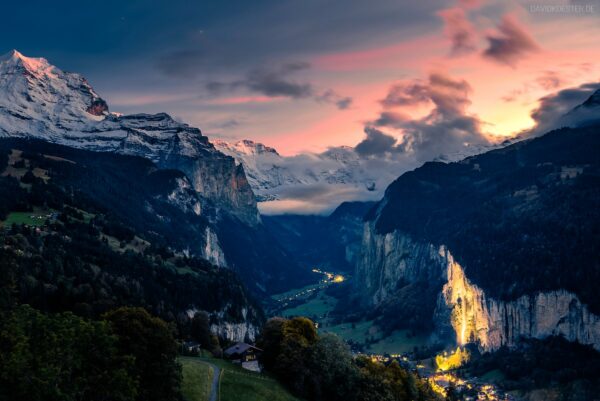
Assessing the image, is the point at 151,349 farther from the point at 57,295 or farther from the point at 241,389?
the point at 57,295

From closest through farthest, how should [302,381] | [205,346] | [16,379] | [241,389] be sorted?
[16,379]
[241,389]
[302,381]
[205,346]

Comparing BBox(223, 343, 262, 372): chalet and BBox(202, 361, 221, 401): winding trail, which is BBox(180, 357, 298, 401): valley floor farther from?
BBox(223, 343, 262, 372): chalet

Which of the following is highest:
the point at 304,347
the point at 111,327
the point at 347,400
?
the point at 111,327

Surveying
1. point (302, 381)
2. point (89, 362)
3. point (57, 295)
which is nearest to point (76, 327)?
point (89, 362)

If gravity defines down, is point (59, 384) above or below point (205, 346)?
above

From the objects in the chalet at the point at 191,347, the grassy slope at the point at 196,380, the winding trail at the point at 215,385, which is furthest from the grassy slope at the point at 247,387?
the chalet at the point at 191,347

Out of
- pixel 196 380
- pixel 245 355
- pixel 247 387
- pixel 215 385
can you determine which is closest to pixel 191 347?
pixel 245 355

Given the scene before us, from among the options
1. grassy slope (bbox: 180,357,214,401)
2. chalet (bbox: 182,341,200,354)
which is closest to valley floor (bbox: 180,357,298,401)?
grassy slope (bbox: 180,357,214,401)
